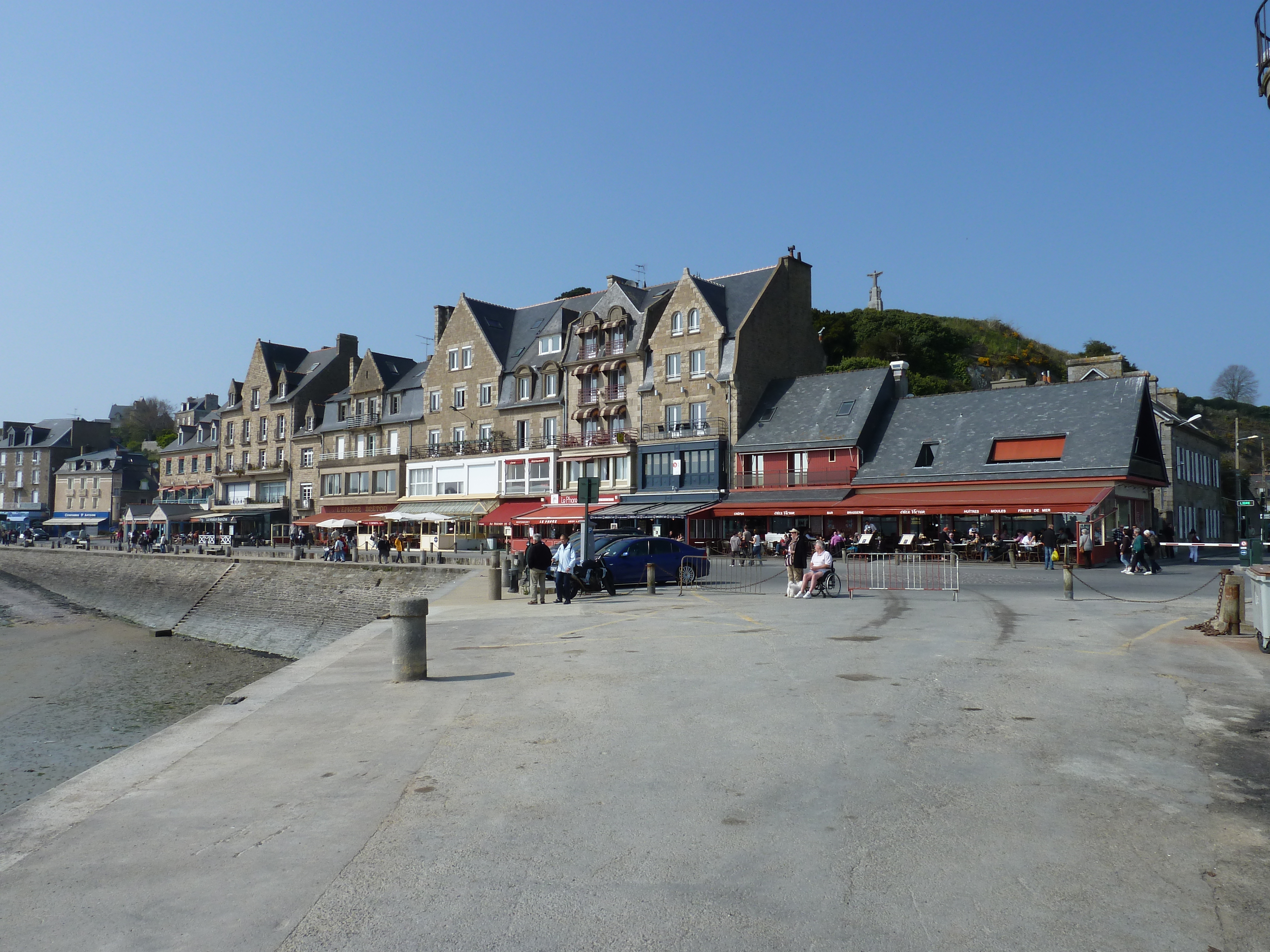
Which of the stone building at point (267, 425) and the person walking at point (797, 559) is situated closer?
the person walking at point (797, 559)

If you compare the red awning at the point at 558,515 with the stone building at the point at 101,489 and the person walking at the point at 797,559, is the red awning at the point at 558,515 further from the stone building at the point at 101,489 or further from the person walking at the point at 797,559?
the stone building at the point at 101,489

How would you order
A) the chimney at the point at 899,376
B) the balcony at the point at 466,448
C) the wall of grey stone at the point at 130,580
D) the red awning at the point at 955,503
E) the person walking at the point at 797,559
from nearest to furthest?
the person walking at the point at 797,559, the red awning at the point at 955,503, the wall of grey stone at the point at 130,580, the chimney at the point at 899,376, the balcony at the point at 466,448

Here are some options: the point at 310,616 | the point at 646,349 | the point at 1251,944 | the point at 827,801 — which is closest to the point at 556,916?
the point at 827,801

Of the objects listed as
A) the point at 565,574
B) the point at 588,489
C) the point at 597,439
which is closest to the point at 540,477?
the point at 597,439

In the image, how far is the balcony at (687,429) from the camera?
47.1 meters

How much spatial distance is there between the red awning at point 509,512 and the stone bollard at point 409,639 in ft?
132

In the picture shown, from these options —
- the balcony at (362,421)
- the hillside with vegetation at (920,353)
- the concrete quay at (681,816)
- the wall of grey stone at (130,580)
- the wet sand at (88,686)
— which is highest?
the hillside with vegetation at (920,353)

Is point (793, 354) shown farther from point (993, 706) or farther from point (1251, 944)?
point (1251, 944)

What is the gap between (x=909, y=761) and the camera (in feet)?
21.5

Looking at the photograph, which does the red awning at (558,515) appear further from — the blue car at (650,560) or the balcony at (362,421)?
the blue car at (650,560)

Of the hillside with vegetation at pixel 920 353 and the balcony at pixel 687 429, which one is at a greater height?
the hillside with vegetation at pixel 920 353

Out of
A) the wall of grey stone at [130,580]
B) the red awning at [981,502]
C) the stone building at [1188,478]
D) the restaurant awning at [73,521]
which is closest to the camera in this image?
the red awning at [981,502]

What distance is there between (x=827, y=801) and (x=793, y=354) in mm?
47102

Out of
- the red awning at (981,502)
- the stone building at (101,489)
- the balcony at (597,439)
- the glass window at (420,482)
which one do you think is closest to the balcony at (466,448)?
the glass window at (420,482)
